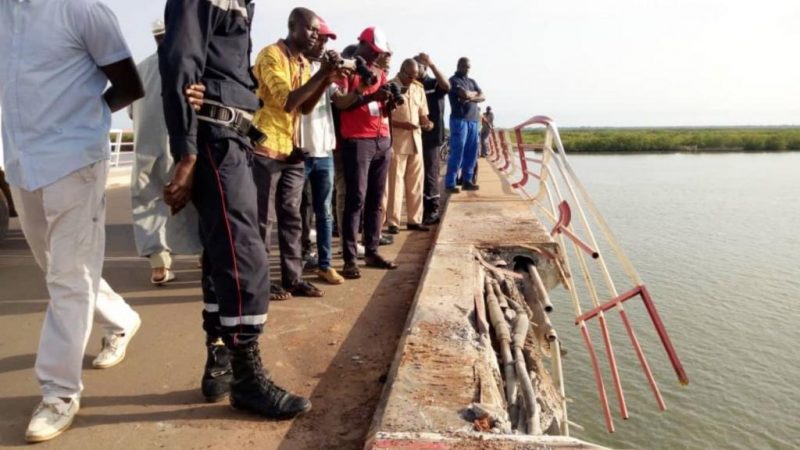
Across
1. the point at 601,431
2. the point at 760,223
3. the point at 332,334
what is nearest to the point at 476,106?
the point at 601,431

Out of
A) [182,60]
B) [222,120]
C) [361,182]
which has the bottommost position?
[361,182]

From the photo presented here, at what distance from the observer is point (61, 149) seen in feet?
7.32

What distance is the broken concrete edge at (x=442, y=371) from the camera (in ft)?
6.02

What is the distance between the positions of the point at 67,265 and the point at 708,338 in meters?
7.40

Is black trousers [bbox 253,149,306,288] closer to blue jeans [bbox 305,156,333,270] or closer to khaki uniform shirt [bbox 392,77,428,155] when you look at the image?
blue jeans [bbox 305,156,333,270]

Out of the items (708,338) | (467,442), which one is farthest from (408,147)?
(708,338)

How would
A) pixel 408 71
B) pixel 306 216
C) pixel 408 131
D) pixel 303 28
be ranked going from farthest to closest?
1. pixel 408 131
2. pixel 408 71
3. pixel 306 216
4. pixel 303 28

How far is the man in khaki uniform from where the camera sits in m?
5.70

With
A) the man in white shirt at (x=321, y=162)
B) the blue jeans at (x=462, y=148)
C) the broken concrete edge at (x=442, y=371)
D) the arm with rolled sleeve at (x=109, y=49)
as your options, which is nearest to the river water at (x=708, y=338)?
the blue jeans at (x=462, y=148)

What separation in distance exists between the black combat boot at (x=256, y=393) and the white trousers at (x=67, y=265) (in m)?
0.61

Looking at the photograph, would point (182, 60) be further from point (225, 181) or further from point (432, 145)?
point (432, 145)

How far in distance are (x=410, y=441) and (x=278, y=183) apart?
7.89ft

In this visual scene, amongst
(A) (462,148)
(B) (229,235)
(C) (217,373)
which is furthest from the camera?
(A) (462,148)

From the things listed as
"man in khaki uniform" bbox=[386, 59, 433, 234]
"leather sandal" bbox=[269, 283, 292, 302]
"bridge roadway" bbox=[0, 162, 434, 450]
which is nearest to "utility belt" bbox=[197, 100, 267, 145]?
"bridge roadway" bbox=[0, 162, 434, 450]
